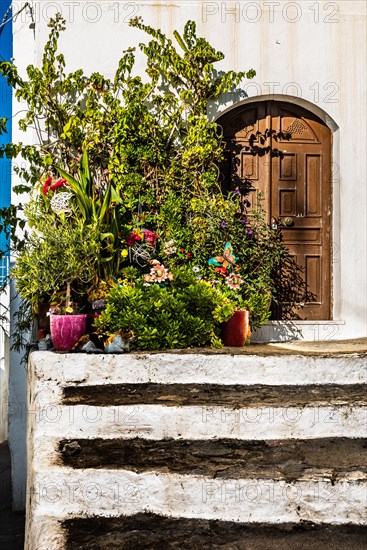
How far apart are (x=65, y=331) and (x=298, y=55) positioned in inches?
140

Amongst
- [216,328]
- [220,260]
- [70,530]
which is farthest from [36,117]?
[70,530]

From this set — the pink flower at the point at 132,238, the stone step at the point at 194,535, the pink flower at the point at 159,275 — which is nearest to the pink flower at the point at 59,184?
the pink flower at the point at 132,238

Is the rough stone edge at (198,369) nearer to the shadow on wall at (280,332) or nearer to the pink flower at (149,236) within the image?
the pink flower at (149,236)

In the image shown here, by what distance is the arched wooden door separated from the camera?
619cm

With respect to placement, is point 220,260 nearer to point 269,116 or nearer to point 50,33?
point 269,116

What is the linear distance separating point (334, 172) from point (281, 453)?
3321 millimetres

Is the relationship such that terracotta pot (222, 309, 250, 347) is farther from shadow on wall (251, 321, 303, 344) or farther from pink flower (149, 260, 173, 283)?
shadow on wall (251, 321, 303, 344)

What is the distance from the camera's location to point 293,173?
6258mm

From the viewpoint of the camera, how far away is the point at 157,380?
4.00 m

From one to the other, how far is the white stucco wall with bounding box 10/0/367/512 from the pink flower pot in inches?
79.9

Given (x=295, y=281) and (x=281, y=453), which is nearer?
(x=281, y=453)

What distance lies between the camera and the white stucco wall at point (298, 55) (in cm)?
596

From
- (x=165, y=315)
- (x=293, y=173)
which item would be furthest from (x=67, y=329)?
(x=293, y=173)

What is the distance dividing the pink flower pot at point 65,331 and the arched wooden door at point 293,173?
92.7 inches
